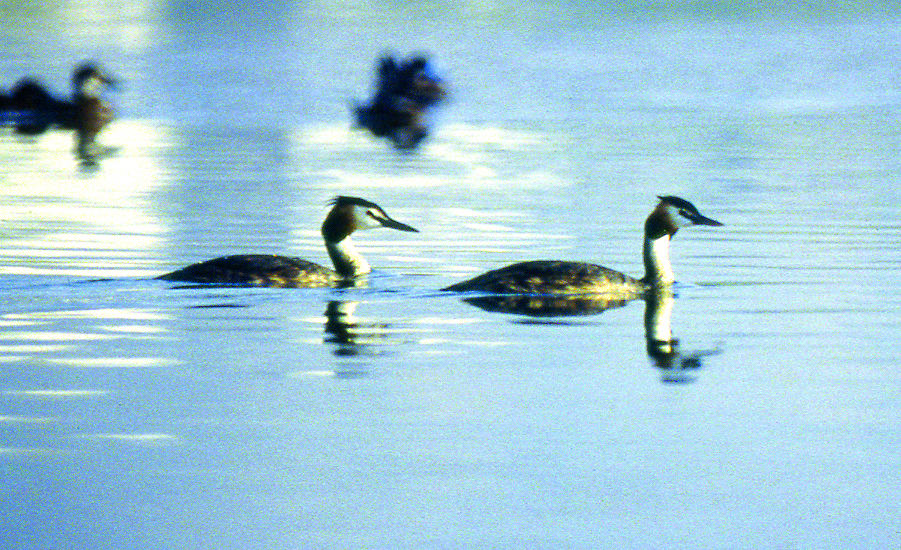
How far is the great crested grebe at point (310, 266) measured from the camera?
639 inches

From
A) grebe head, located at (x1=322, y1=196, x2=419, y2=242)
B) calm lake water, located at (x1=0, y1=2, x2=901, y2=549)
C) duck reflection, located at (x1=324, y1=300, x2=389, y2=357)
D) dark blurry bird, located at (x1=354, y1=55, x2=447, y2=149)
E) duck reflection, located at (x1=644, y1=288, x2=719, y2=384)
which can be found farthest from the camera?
dark blurry bird, located at (x1=354, y1=55, x2=447, y2=149)

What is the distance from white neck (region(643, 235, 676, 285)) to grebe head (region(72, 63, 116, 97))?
3042cm

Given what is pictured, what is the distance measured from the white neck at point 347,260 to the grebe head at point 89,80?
29.0 m

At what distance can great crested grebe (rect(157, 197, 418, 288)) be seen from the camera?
16219mm

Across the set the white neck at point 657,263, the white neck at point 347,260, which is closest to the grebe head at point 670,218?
the white neck at point 657,263

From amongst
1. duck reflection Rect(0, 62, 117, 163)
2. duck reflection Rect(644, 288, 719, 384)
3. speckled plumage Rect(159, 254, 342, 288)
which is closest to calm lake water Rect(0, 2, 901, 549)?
duck reflection Rect(644, 288, 719, 384)

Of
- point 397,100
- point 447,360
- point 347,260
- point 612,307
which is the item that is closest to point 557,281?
point 612,307

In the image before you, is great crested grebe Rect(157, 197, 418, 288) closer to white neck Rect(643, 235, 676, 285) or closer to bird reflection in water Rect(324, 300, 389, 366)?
bird reflection in water Rect(324, 300, 389, 366)

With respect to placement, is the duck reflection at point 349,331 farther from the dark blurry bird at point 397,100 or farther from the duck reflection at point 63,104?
the duck reflection at point 63,104

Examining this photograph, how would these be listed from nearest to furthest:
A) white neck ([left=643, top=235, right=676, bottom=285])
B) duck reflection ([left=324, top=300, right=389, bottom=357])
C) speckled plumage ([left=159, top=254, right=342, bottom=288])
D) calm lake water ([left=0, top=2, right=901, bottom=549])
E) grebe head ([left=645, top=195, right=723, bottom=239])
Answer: calm lake water ([left=0, top=2, right=901, bottom=549]), duck reflection ([left=324, top=300, right=389, bottom=357]), speckled plumage ([left=159, top=254, right=342, bottom=288]), white neck ([left=643, top=235, right=676, bottom=285]), grebe head ([left=645, top=195, right=723, bottom=239])

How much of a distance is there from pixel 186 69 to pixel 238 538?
2645 inches

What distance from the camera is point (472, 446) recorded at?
9.94 metres

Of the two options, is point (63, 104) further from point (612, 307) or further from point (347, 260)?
point (612, 307)

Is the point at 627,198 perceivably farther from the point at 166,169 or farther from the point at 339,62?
the point at 339,62
